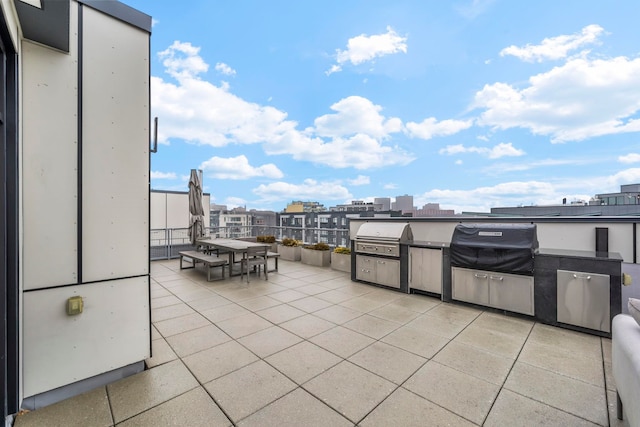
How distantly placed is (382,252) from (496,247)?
1.84m

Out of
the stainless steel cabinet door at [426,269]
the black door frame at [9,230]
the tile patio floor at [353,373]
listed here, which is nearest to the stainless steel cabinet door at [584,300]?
the tile patio floor at [353,373]

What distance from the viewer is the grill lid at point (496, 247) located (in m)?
3.50

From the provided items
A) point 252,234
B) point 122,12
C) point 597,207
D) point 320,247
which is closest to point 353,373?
point 122,12

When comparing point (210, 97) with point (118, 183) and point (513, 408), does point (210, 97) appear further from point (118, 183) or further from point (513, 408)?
point (513, 408)

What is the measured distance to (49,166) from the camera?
1.86m

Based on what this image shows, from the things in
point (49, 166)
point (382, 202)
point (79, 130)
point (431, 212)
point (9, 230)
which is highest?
point (79, 130)

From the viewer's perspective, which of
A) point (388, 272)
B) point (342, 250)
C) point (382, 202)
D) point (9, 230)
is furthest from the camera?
point (382, 202)

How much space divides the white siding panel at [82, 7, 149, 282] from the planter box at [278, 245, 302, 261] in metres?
5.59

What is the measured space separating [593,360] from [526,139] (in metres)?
7.44

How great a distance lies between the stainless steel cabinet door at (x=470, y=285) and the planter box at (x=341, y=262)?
8.52ft

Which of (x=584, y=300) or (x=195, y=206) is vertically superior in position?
(x=195, y=206)

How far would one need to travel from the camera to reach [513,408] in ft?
5.97

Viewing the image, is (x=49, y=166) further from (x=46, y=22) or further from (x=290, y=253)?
(x=290, y=253)

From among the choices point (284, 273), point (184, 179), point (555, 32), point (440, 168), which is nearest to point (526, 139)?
point (555, 32)
